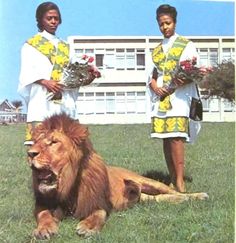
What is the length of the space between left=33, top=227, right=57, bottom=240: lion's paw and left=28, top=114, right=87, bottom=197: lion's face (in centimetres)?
15

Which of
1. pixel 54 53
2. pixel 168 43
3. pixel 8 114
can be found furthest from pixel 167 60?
pixel 8 114

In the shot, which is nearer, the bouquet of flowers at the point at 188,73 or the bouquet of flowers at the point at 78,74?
the bouquet of flowers at the point at 78,74

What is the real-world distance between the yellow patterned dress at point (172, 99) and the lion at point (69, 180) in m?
0.29

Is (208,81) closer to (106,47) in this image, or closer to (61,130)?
(106,47)

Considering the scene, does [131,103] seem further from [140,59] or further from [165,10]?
[165,10]

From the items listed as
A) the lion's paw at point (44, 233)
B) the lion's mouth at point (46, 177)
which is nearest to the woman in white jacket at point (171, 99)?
the lion's mouth at point (46, 177)

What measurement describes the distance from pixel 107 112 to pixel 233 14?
63 cm

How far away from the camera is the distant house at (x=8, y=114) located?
264cm

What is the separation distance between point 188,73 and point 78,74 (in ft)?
1.45

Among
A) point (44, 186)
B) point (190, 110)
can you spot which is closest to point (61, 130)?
point (44, 186)

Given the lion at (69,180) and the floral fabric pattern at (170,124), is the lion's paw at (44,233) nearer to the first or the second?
the lion at (69,180)

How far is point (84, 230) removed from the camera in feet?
8.48

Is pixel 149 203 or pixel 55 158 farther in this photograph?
pixel 149 203

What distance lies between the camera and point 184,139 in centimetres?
299
